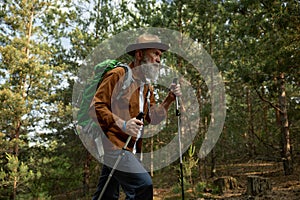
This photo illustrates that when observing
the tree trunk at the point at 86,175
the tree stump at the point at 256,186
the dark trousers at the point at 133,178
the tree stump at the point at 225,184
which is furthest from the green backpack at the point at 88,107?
the tree trunk at the point at 86,175

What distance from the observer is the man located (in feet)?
7.31

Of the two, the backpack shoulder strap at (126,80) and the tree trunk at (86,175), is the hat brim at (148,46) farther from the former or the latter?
the tree trunk at (86,175)

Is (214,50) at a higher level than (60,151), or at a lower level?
higher

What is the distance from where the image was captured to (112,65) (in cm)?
246

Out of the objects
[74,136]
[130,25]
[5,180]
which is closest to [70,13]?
[130,25]

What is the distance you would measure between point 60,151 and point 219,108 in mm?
8805

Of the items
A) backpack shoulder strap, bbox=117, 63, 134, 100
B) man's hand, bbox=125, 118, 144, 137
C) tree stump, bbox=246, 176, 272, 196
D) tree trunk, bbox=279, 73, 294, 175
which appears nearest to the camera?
man's hand, bbox=125, 118, 144, 137

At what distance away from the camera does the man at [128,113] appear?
2.23 metres

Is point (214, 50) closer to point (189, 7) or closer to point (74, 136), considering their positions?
point (189, 7)

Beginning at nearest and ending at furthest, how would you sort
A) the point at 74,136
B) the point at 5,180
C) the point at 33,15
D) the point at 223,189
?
the point at 223,189 < the point at 5,180 < the point at 33,15 < the point at 74,136

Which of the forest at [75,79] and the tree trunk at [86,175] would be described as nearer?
the forest at [75,79]

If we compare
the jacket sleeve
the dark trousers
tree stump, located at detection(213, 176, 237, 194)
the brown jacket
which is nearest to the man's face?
the brown jacket

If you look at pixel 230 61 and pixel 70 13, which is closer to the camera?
pixel 230 61

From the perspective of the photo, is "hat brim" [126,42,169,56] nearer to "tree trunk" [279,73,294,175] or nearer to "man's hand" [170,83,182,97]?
"man's hand" [170,83,182,97]
